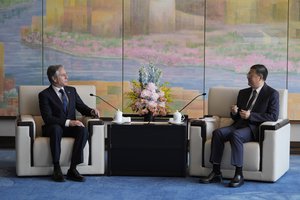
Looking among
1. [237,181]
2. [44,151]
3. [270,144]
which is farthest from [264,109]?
[44,151]

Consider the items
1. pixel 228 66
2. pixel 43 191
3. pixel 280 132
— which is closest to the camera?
pixel 43 191

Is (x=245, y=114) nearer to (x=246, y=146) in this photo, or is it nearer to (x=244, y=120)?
(x=244, y=120)

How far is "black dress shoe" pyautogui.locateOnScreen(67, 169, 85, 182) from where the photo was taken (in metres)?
6.76

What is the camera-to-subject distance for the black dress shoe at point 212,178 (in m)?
6.68

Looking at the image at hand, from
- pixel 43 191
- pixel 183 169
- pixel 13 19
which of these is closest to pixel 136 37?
pixel 13 19

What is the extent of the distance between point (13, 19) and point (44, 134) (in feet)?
7.45

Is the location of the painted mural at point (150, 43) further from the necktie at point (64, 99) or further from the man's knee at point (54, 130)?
the man's knee at point (54, 130)

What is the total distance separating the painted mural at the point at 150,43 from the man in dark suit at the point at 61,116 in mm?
Result: 1391

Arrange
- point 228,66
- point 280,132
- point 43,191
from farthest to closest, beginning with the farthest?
point 228,66 → point 280,132 → point 43,191

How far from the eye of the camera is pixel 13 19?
868cm

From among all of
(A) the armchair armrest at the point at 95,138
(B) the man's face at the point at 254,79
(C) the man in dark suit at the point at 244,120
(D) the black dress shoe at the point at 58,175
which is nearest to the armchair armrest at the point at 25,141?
(D) the black dress shoe at the point at 58,175

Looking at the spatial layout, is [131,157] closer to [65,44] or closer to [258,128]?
[258,128]

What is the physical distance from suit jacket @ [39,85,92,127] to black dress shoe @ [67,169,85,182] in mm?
525

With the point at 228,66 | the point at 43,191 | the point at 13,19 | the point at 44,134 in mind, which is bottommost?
the point at 43,191
